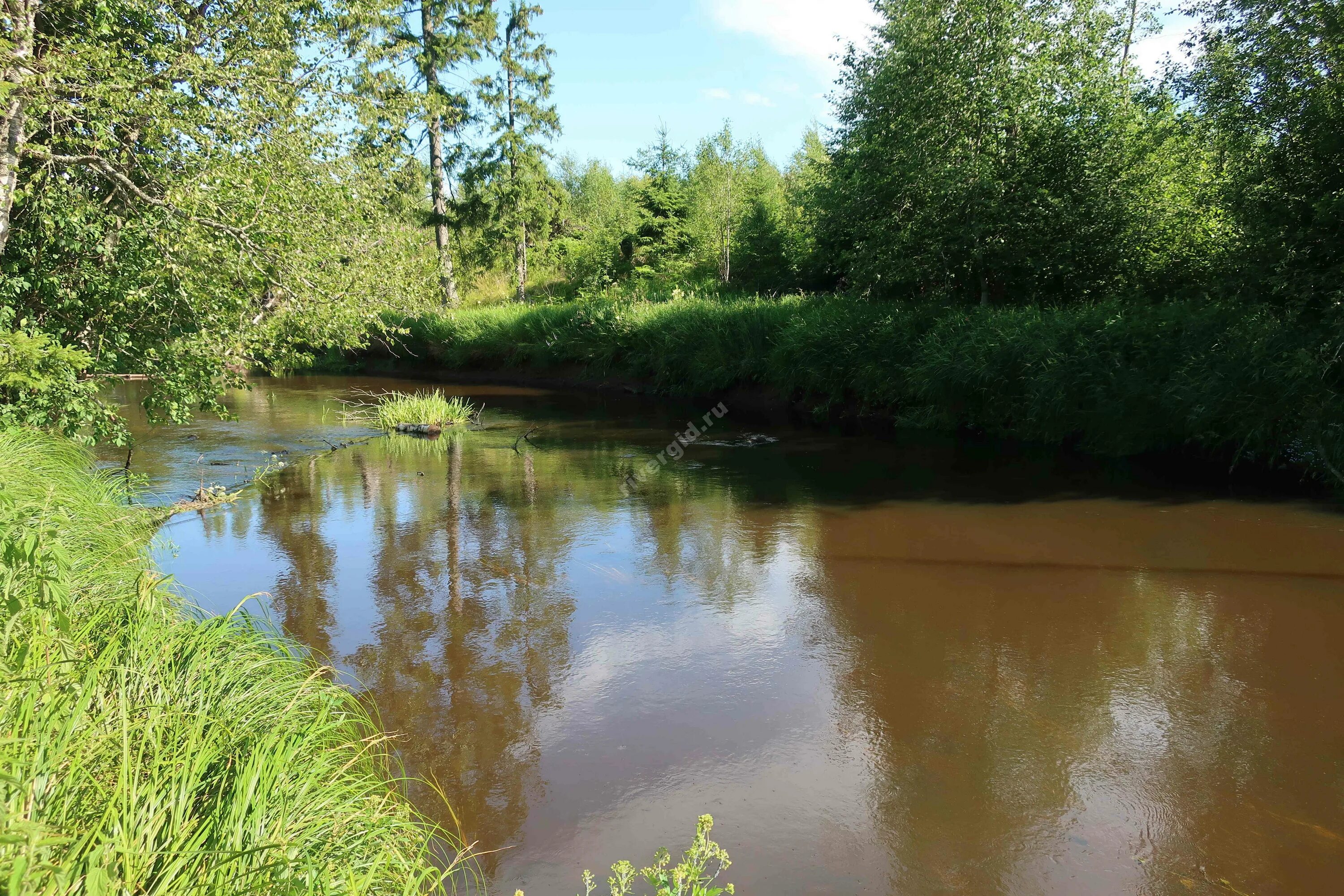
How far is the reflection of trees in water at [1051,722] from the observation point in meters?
3.66

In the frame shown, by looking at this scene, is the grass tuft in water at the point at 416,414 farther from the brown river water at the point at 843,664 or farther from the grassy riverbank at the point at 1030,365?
the grassy riverbank at the point at 1030,365

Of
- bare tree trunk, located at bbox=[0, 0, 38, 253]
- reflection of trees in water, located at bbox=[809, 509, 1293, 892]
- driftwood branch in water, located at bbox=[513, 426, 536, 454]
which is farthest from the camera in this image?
driftwood branch in water, located at bbox=[513, 426, 536, 454]

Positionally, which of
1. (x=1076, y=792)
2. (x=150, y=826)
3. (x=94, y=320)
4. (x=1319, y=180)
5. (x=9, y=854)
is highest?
(x=1319, y=180)

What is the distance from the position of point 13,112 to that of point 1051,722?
754cm

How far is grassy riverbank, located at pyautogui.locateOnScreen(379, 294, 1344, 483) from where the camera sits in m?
10.2

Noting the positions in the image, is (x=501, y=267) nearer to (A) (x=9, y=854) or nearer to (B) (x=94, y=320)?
(B) (x=94, y=320)

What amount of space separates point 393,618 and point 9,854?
4.48 metres

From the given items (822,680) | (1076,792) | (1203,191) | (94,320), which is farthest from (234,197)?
(1203,191)

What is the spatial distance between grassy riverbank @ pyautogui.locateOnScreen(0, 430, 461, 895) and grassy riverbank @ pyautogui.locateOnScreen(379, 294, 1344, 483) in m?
10.3

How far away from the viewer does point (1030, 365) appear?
13508 mm

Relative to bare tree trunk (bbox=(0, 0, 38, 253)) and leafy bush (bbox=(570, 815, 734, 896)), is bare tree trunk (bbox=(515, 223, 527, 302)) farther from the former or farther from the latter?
leafy bush (bbox=(570, 815, 734, 896))

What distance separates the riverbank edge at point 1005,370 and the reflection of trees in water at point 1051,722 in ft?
13.7

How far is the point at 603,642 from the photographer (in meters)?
5.95

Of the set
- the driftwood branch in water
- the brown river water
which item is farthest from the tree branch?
the driftwood branch in water
